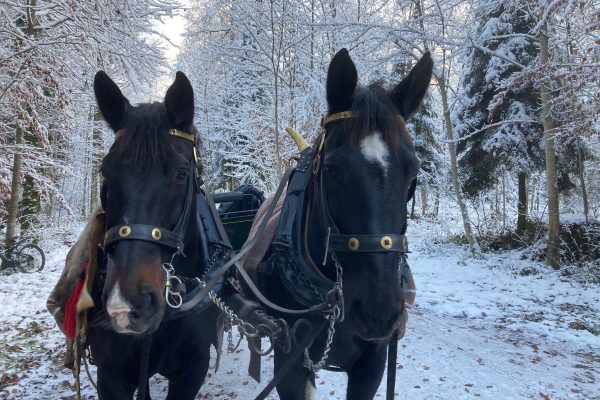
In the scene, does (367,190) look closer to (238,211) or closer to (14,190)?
(238,211)

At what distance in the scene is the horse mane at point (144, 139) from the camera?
1.92m

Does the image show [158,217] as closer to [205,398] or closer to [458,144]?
[205,398]

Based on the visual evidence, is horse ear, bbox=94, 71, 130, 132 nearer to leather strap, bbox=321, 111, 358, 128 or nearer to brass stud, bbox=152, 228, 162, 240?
brass stud, bbox=152, 228, 162, 240

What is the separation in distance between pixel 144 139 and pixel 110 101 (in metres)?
0.35

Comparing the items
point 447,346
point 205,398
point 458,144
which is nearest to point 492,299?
A: point 447,346

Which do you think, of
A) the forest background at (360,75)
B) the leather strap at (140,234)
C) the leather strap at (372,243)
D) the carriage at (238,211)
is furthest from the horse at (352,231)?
the forest background at (360,75)

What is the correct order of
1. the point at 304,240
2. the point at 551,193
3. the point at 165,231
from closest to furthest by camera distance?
the point at 165,231
the point at 304,240
the point at 551,193

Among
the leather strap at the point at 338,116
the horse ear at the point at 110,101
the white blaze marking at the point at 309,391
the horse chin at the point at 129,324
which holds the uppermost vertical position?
the horse ear at the point at 110,101

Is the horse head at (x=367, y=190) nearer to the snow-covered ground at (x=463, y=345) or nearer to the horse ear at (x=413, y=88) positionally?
the horse ear at (x=413, y=88)

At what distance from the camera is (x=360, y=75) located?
1190 centimetres

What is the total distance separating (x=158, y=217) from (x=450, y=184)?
1505 cm

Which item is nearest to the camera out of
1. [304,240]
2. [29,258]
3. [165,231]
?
[165,231]

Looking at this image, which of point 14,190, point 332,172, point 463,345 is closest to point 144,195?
point 332,172

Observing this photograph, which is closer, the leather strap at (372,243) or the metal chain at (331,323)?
the leather strap at (372,243)
